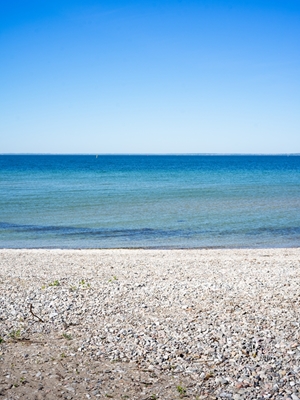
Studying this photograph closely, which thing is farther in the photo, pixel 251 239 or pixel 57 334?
pixel 251 239

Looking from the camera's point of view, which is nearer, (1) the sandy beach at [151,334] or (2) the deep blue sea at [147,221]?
(1) the sandy beach at [151,334]

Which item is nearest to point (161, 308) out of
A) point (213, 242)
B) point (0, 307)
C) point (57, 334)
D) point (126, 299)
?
point (126, 299)

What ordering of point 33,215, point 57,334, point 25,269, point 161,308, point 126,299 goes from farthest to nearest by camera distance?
point 33,215 → point 25,269 → point 126,299 → point 161,308 → point 57,334

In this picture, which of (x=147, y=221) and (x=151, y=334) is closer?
(x=151, y=334)

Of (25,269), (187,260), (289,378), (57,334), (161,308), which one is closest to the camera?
(289,378)

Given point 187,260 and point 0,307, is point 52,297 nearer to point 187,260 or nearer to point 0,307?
point 0,307

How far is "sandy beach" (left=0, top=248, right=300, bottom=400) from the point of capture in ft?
23.0

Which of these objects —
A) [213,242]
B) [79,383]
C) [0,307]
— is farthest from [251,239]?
[79,383]

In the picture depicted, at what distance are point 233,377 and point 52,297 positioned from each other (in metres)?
6.16

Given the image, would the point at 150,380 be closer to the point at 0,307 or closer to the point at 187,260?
the point at 0,307

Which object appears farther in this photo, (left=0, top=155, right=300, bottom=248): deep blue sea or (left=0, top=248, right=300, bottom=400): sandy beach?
(left=0, top=155, right=300, bottom=248): deep blue sea

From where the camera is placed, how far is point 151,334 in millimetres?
8781

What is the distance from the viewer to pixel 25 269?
1511cm

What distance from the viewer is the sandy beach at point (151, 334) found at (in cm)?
700
